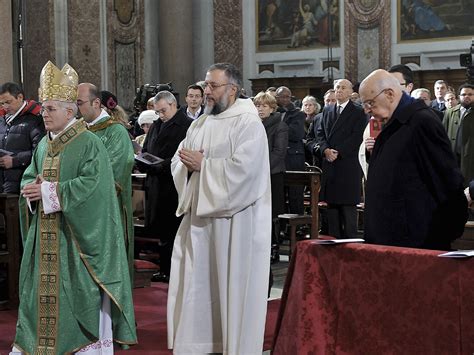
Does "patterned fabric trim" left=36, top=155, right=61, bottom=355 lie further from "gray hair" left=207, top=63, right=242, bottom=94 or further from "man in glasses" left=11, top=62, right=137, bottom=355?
"gray hair" left=207, top=63, right=242, bottom=94

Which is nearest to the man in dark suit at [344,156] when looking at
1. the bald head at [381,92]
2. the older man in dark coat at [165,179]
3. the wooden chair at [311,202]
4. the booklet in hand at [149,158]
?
the wooden chair at [311,202]

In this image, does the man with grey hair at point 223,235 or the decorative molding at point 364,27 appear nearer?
the man with grey hair at point 223,235

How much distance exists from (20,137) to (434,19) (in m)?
11.4

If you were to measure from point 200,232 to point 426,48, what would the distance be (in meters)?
13.2

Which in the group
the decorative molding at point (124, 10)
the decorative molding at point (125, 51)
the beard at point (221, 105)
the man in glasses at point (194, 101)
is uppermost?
the decorative molding at point (124, 10)

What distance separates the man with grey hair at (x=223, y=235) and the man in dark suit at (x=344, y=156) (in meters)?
3.65

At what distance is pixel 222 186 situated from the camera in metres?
5.54

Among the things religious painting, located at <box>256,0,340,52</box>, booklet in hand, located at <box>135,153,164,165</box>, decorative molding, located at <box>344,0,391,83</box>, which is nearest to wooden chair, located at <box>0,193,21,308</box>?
booklet in hand, located at <box>135,153,164,165</box>

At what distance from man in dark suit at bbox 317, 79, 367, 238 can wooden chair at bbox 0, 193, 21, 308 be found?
10.6 ft

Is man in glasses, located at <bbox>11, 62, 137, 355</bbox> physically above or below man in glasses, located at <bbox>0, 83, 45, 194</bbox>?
below

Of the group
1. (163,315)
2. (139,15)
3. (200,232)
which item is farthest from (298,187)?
(139,15)

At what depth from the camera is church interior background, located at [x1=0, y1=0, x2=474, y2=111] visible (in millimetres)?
17203

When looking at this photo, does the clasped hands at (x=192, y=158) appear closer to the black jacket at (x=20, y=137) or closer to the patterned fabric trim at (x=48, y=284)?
the patterned fabric trim at (x=48, y=284)

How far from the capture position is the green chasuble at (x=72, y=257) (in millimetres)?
5547
